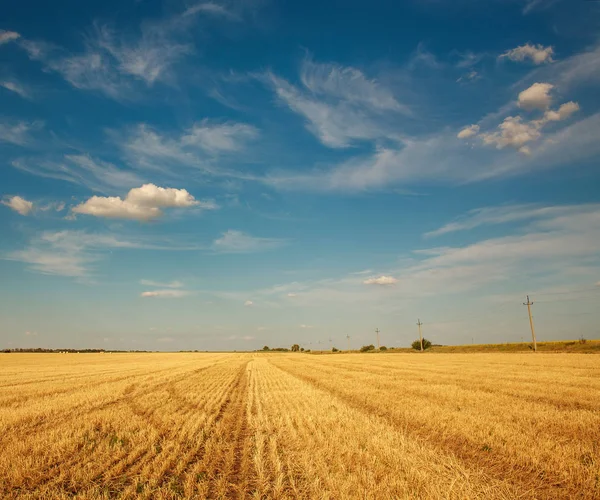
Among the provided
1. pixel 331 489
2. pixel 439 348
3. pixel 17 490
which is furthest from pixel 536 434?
pixel 439 348

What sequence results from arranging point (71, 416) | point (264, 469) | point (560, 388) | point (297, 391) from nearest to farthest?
point (264, 469), point (71, 416), point (560, 388), point (297, 391)

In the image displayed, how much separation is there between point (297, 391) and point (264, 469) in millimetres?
12076

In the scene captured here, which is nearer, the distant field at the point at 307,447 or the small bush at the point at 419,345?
the distant field at the point at 307,447

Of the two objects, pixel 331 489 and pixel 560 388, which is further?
pixel 560 388

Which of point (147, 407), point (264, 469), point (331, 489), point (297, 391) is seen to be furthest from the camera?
point (297, 391)

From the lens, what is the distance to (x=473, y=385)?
20.1 meters

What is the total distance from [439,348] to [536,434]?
315ft

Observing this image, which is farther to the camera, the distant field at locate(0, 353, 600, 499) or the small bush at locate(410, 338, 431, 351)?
the small bush at locate(410, 338, 431, 351)

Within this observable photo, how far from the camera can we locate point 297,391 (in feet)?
63.3

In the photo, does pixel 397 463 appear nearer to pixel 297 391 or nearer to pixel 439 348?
pixel 297 391

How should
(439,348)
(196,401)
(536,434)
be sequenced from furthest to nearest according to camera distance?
(439,348) < (196,401) < (536,434)

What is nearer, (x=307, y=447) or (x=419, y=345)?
A: (x=307, y=447)

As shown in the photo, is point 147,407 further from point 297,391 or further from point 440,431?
point 440,431

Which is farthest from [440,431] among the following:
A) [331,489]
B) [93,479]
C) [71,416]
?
[71,416]
